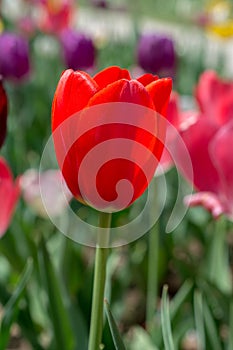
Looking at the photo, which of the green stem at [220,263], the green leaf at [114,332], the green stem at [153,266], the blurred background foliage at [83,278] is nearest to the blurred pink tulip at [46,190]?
the blurred background foliage at [83,278]

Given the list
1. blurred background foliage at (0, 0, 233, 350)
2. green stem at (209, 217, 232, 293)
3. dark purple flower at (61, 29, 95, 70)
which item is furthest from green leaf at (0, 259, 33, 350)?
dark purple flower at (61, 29, 95, 70)

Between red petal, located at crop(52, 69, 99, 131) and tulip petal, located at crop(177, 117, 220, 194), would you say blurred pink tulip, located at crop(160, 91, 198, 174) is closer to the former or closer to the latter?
tulip petal, located at crop(177, 117, 220, 194)

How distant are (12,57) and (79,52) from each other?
22cm

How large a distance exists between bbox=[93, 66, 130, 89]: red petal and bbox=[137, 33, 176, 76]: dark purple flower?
46.6 inches

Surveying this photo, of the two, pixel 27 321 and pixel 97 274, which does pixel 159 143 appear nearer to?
pixel 97 274

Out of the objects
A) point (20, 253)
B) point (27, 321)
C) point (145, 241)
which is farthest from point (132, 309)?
point (27, 321)

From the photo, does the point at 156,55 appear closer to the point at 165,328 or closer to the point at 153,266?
the point at 153,266

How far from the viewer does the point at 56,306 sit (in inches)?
33.8

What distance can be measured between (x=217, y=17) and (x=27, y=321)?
15.4 feet

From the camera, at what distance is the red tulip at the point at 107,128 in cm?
51

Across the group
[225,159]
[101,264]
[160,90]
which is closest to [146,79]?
[160,90]

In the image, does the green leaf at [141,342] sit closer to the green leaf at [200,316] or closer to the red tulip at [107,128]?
the green leaf at [200,316]

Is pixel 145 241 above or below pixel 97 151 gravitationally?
below

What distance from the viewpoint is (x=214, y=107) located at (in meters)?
0.87
